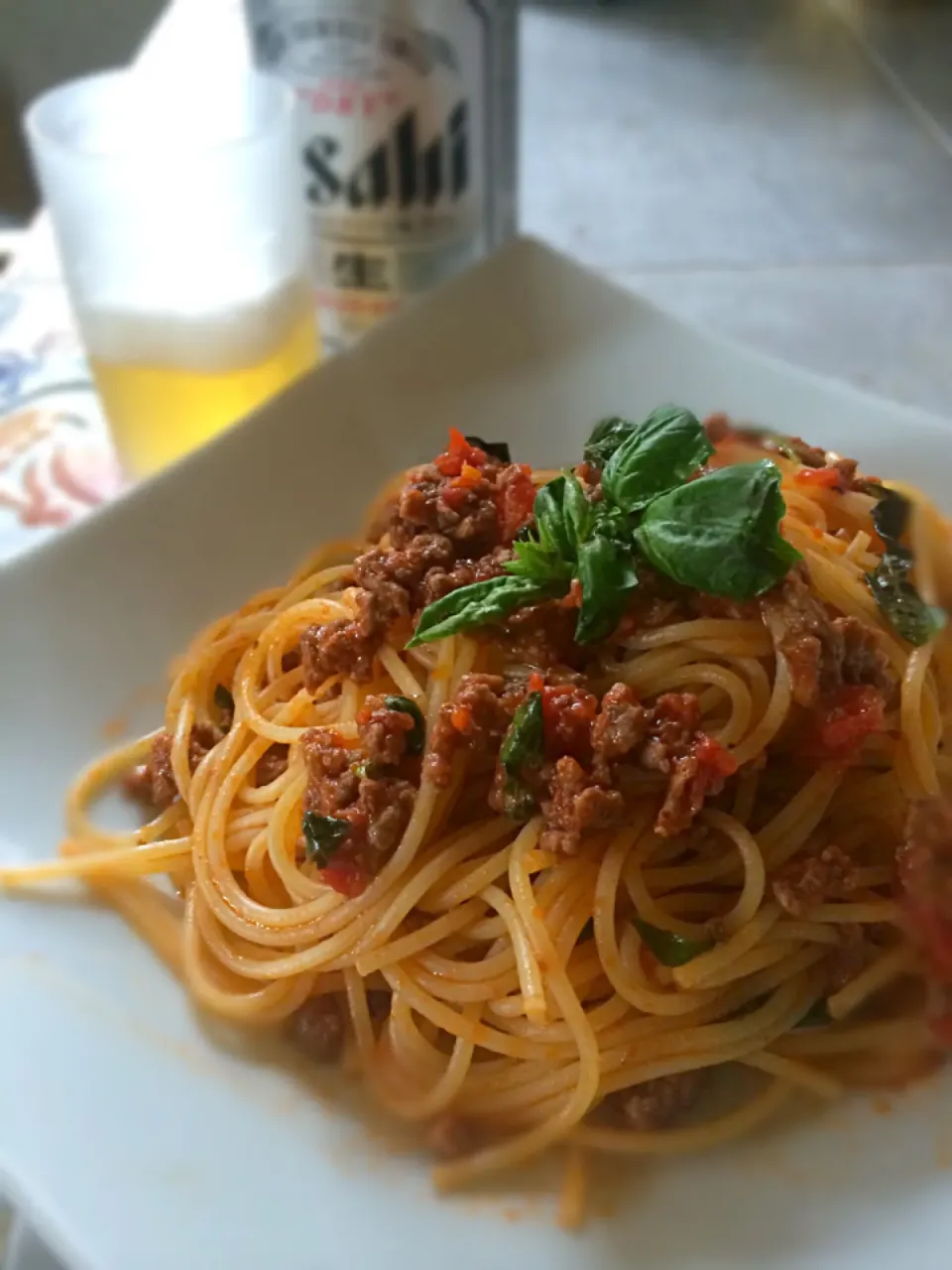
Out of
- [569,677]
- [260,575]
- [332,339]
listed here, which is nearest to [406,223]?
[332,339]

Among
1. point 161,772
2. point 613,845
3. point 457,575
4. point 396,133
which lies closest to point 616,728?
point 613,845

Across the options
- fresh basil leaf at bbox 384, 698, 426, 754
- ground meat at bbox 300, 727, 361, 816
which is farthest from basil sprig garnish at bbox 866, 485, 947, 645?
ground meat at bbox 300, 727, 361, 816

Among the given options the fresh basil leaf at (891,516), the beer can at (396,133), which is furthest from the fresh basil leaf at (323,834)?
the beer can at (396,133)

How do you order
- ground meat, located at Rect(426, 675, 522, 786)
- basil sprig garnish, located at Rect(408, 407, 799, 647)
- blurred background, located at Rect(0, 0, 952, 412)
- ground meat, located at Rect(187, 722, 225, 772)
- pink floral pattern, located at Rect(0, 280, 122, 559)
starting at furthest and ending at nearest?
blurred background, located at Rect(0, 0, 952, 412), pink floral pattern, located at Rect(0, 280, 122, 559), ground meat, located at Rect(187, 722, 225, 772), ground meat, located at Rect(426, 675, 522, 786), basil sprig garnish, located at Rect(408, 407, 799, 647)

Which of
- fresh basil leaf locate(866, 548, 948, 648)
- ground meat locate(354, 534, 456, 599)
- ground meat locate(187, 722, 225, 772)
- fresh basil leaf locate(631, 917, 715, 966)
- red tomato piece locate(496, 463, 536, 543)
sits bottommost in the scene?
ground meat locate(187, 722, 225, 772)

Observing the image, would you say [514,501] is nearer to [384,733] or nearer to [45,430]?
[384,733]

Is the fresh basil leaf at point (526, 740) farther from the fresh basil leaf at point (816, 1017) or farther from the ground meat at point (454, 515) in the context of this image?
the fresh basil leaf at point (816, 1017)

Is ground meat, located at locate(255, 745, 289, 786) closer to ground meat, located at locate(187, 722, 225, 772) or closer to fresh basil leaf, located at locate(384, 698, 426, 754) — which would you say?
ground meat, located at locate(187, 722, 225, 772)

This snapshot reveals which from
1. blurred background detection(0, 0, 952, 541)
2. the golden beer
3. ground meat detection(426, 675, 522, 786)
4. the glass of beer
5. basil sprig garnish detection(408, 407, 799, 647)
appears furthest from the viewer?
blurred background detection(0, 0, 952, 541)
